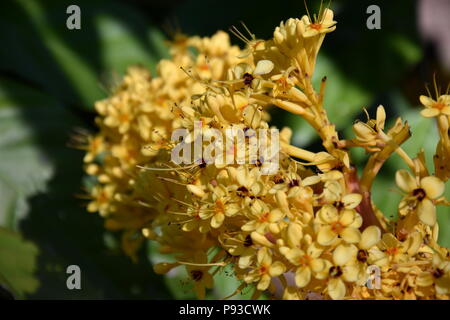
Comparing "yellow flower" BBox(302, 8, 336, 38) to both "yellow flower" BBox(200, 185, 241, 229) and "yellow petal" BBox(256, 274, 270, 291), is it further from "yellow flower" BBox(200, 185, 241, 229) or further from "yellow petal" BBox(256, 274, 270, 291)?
"yellow petal" BBox(256, 274, 270, 291)

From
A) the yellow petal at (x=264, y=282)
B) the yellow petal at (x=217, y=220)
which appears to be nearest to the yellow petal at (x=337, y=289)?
the yellow petal at (x=264, y=282)

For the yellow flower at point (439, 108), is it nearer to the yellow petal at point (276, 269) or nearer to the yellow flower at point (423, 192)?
the yellow flower at point (423, 192)

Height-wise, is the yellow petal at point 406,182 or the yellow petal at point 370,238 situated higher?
Answer: the yellow petal at point 406,182

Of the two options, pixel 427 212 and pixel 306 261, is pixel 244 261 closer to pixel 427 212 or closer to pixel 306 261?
pixel 306 261

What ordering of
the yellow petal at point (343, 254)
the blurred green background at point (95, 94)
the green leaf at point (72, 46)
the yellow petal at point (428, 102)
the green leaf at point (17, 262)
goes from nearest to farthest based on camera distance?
the yellow petal at point (343, 254) < the yellow petal at point (428, 102) < the green leaf at point (17, 262) < the blurred green background at point (95, 94) < the green leaf at point (72, 46)

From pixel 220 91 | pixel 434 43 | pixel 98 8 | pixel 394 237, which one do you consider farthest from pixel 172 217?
pixel 434 43

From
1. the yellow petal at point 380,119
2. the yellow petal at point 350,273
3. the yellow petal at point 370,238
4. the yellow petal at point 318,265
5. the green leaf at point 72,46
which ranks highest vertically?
the green leaf at point 72,46

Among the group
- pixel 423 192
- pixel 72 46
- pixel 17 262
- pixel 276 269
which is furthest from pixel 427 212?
pixel 72 46
